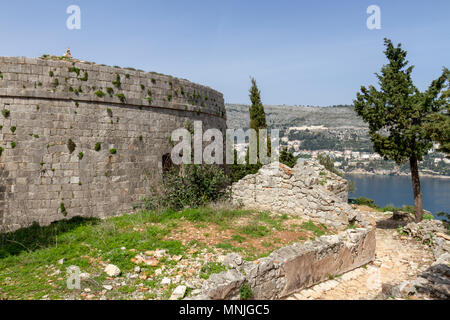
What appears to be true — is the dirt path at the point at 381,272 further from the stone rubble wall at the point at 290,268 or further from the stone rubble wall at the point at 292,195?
the stone rubble wall at the point at 292,195

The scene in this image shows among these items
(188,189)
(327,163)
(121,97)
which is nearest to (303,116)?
(327,163)

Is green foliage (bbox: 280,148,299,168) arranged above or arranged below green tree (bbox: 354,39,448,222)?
below

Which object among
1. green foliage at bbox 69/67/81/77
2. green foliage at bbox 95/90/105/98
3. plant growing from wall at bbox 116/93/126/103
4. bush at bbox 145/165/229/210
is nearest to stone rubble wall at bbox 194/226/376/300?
bush at bbox 145/165/229/210

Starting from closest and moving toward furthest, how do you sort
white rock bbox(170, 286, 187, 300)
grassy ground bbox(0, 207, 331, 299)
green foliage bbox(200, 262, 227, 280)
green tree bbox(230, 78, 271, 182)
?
white rock bbox(170, 286, 187, 300), grassy ground bbox(0, 207, 331, 299), green foliage bbox(200, 262, 227, 280), green tree bbox(230, 78, 271, 182)

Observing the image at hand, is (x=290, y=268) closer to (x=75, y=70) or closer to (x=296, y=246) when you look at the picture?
(x=296, y=246)

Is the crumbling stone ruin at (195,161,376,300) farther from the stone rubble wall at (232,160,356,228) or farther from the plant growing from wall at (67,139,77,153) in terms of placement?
the plant growing from wall at (67,139,77,153)

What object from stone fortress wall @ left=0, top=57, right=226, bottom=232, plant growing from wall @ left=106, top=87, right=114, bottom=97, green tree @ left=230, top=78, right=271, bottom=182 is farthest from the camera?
green tree @ left=230, top=78, right=271, bottom=182

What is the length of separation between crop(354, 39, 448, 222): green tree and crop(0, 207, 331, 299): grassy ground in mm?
7797

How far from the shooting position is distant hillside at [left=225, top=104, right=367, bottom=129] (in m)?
118

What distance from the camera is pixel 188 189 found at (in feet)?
31.6

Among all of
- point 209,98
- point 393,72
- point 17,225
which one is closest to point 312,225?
point 209,98

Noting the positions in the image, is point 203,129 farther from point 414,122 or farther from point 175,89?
point 414,122
